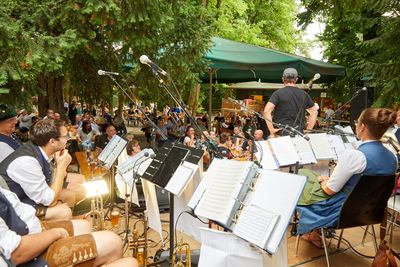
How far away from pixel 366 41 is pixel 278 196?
9104mm

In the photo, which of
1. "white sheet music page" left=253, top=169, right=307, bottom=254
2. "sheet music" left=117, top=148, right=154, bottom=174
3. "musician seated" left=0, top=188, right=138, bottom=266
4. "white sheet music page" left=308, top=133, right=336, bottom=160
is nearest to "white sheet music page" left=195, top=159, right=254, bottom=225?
"white sheet music page" left=253, top=169, right=307, bottom=254

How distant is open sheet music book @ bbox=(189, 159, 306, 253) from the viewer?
1.89 metres

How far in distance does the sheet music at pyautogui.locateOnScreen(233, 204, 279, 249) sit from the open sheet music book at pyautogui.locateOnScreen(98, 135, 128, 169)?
2.57m

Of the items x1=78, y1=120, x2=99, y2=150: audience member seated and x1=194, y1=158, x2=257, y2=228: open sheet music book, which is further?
x1=78, y1=120, x2=99, y2=150: audience member seated

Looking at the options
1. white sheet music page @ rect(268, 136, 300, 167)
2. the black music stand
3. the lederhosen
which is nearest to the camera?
the lederhosen

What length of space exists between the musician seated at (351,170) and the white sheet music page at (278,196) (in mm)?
1207

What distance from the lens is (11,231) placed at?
78.2 inches

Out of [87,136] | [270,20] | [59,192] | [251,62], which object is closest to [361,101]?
[251,62]

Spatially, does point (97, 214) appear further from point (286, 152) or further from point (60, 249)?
point (286, 152)

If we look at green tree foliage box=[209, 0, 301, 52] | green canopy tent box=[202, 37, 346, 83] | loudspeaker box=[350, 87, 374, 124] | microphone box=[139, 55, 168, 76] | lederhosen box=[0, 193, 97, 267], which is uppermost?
green tree foliage box=[209, 0, 301, 52]

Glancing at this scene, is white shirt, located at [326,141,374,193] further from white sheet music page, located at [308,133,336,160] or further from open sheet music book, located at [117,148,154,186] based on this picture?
open sheet music book, located at [117,148,154,186]

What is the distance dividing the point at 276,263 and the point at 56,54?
13.0 ft

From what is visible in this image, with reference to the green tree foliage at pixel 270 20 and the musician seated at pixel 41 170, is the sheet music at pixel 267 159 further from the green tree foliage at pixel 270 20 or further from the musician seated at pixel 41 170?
the green tree foliage at pixel 270 20

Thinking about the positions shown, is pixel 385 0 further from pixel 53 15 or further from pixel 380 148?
pixel 53 15
